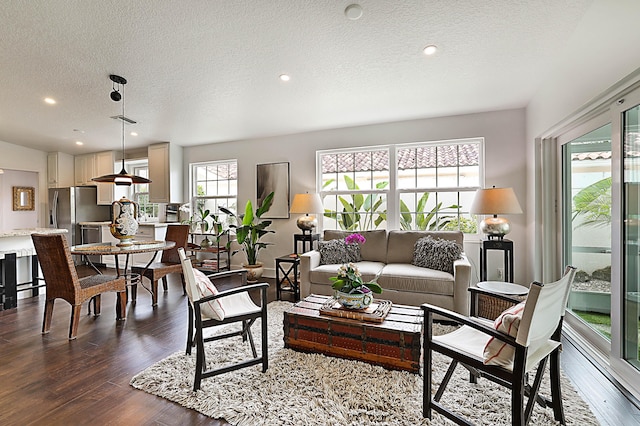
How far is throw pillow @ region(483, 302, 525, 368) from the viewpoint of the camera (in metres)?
1.38

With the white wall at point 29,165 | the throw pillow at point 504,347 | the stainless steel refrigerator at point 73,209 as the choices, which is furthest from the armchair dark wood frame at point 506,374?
the white wall at point 29,165

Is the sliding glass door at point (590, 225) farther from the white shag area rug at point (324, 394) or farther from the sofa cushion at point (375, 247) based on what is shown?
the sofa cushion at point (375, 247)

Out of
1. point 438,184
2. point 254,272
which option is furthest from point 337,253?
point 438,184

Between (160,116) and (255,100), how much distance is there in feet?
5.26

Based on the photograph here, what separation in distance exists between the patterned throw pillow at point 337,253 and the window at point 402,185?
0.85 m

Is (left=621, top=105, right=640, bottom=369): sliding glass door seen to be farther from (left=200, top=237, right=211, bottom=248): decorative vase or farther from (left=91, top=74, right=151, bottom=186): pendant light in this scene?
(left=200, top=237, right=211, bottom=248): decorative vase

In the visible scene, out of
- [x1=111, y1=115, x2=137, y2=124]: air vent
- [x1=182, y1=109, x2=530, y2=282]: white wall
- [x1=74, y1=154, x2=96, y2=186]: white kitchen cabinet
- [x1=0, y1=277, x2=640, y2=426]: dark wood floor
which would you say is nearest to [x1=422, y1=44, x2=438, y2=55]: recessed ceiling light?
[x1=182, y1=109, x2=530, y2=282]: white wall

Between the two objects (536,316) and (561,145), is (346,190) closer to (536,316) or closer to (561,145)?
(561,145)

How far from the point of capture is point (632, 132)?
6.54 ft

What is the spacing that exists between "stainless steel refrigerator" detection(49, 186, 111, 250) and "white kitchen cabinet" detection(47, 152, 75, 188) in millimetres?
183

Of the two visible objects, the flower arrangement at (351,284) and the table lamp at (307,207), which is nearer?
the flower arrangement at (351,284)

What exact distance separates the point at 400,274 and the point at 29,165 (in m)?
7.89

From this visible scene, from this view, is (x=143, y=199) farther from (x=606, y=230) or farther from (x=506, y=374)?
(x=606, y=230)

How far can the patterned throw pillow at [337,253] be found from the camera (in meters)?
3.79
